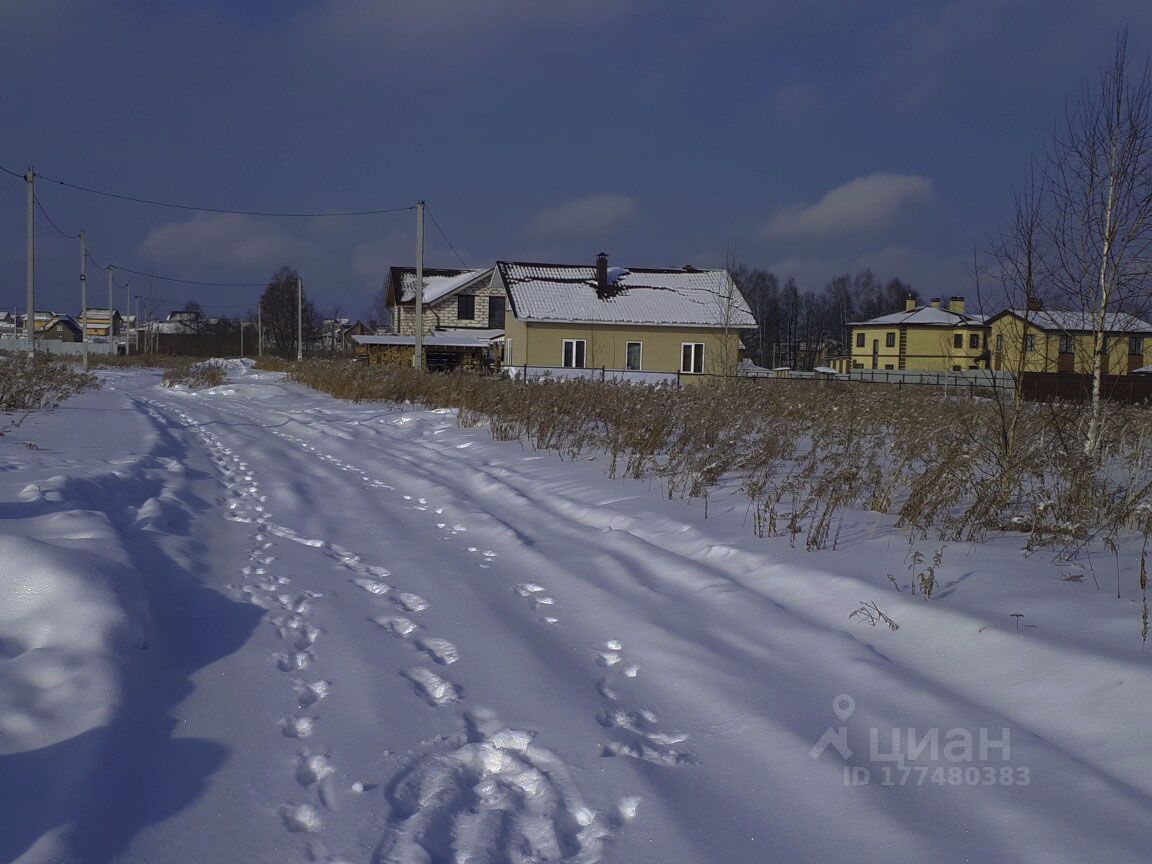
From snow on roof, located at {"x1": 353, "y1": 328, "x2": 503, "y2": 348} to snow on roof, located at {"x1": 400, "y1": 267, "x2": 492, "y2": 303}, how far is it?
93.3 inches

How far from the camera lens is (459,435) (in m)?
14.9

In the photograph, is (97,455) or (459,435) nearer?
(97,455)

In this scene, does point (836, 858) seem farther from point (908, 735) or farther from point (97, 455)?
point (97, 455)

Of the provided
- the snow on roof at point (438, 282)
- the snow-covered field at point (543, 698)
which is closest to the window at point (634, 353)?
the snow on roof at point (438, 282)

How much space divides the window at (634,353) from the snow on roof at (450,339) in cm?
1025

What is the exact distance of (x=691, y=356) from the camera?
37.9 meters

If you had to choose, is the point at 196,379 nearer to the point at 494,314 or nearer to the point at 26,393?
the point at 26,393

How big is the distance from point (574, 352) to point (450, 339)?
1236cm

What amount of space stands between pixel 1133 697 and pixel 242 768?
3854mm

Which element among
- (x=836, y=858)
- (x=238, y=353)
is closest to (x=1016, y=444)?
(x=836, y=858)

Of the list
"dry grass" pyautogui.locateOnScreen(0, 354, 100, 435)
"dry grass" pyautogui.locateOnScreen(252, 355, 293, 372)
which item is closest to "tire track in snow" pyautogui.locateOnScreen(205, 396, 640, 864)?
"dry grass" pyautogui.locateOnScreen(0, 354, 100, 435)

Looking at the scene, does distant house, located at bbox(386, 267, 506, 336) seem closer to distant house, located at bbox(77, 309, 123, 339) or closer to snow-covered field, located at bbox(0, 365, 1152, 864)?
snow-covered field, located at bbox(0, 365, 1152, 864)

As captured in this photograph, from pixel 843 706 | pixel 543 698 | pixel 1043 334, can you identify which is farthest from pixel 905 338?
pixel 543 698

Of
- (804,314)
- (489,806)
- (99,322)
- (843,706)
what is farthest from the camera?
(99,322)
